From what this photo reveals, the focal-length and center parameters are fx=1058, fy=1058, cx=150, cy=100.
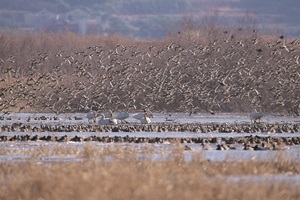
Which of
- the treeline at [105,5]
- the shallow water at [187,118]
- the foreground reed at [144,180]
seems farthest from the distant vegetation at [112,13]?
the foreground reed at [144,180]

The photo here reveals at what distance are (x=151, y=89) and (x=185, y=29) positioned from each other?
933 centimetres

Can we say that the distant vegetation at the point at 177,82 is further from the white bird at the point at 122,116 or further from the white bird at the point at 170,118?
the white bird at the point at 122,116

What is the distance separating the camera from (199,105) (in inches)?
1608

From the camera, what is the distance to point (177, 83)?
4081 cm

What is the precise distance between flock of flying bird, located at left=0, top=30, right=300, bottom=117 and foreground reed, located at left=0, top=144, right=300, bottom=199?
2265 cm

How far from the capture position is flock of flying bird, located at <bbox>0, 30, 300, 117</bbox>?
39906mm

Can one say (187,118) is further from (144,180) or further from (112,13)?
(112,13)

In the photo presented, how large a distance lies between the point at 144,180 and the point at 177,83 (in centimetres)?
2790

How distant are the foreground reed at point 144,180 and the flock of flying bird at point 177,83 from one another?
74.3 feet

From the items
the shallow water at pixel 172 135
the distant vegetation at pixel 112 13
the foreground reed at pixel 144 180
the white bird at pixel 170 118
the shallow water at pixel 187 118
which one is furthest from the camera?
the distant vegetation at pixel 112 13

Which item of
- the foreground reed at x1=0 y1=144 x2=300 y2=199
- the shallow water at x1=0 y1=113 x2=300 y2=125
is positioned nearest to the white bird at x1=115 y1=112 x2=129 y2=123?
the shallow water at x1=0 y1=113 x2=300 y2=125

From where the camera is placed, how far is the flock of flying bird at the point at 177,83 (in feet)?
131

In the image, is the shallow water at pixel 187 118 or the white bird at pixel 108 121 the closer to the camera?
the white bird at pixel 108 121

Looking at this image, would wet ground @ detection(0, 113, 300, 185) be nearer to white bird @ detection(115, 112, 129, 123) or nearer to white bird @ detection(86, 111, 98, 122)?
white bird @ detection(86, 111, 98, 122)
